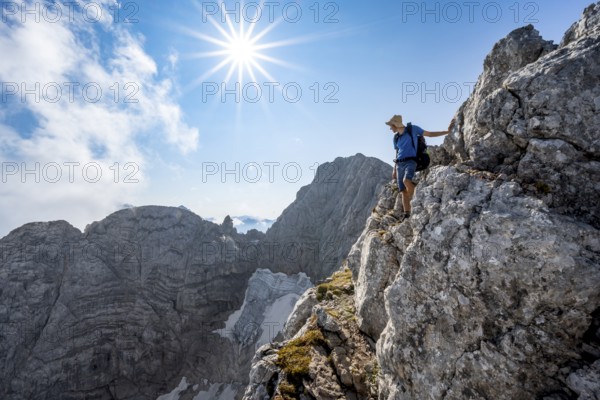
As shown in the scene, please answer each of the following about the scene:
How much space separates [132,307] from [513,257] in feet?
313

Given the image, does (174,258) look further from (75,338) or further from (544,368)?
(544,368)

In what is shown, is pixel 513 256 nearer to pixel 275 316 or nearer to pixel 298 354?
pixel 298 354

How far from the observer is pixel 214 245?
98.1m

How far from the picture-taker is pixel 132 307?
83.3m

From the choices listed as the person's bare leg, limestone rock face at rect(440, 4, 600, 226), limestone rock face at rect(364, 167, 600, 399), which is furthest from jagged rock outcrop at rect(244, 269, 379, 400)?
limestone rock face at rect(440, 4, 600, 226)

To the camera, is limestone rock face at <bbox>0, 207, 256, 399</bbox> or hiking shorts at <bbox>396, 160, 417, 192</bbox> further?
limestone rock face at <bbox>0, 207, 256, 399</bbox>

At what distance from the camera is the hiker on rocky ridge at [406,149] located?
1310cm

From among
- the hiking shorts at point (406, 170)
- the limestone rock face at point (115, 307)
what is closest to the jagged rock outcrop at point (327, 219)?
the limestone rock face at point (115, 307)

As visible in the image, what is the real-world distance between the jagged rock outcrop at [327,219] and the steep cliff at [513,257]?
88589 millimetres

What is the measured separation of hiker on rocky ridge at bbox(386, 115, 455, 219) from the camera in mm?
13102

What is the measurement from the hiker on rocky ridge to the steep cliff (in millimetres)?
1783

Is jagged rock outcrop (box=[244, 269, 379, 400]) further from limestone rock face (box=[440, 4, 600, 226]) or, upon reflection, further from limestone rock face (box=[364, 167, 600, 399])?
limestone rock face (box=[440, 4, 600, 226])

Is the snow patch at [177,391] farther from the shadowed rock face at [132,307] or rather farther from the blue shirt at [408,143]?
the blue shirt at [408,143]

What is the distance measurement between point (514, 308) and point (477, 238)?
1.92m
